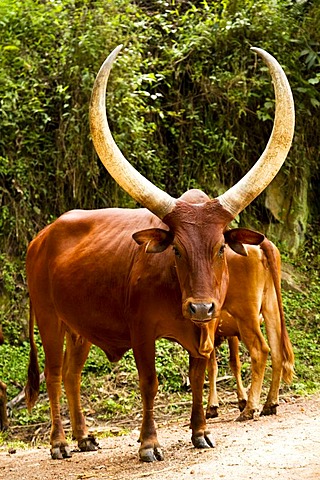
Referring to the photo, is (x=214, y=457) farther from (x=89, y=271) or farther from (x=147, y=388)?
(x=89, y=271)

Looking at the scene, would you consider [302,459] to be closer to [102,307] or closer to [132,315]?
[132,315]

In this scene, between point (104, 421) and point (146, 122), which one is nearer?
point (104, 421)

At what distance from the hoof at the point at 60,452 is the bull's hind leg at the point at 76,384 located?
283 mm

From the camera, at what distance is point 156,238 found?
650 cm

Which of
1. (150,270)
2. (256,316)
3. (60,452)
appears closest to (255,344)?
(256,316)

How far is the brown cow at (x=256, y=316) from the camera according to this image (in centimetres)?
907

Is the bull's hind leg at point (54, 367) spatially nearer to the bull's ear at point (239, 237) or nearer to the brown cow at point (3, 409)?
the bull's ear at point (239, 237)

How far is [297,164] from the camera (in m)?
14.4

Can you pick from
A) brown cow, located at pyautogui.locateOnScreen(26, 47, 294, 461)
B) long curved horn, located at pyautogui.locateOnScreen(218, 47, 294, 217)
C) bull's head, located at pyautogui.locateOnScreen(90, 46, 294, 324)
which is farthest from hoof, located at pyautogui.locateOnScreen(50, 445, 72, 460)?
long curved horn, located at pyautogui.locateOnScreen(218, 47, 294, 217)

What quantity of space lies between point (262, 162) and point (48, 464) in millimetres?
2931

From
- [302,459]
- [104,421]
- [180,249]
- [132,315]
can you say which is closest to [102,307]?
[132,315]

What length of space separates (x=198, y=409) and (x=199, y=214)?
1526 millimetres

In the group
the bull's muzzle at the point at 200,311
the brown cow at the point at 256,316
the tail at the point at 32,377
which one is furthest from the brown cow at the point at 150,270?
the brown cow at the point at 256,316

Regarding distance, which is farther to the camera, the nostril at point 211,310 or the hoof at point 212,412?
the hoof at point 212,412
